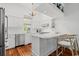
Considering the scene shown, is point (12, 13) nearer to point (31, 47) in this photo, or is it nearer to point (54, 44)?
point (31, 47)

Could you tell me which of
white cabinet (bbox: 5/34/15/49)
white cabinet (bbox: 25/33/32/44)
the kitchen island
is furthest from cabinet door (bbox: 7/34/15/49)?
the kitchen island

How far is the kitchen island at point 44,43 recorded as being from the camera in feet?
5.36

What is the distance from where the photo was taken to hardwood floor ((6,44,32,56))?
5.23ft

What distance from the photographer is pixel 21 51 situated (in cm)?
163

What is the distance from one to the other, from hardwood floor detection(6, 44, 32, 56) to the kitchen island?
77 mm

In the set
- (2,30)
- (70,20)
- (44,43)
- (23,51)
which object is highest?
(70,20)

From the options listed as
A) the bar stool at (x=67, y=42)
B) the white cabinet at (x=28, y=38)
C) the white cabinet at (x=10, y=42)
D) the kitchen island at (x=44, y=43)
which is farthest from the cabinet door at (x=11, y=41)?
the bar stool at (x=67, y=42)

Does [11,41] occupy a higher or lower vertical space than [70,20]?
lower

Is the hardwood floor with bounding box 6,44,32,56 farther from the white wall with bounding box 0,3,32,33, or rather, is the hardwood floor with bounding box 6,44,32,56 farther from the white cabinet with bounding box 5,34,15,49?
the white wall with bounding box 0,3,32,33

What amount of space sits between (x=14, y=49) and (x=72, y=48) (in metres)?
0.94

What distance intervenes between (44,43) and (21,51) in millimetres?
398

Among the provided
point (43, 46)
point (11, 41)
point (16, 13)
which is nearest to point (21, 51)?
point (11, 41)

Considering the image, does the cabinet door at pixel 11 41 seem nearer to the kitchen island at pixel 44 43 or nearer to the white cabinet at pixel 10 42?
the white cabinet at pixel 10 42

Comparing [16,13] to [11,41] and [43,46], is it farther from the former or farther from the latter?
[43,46]
